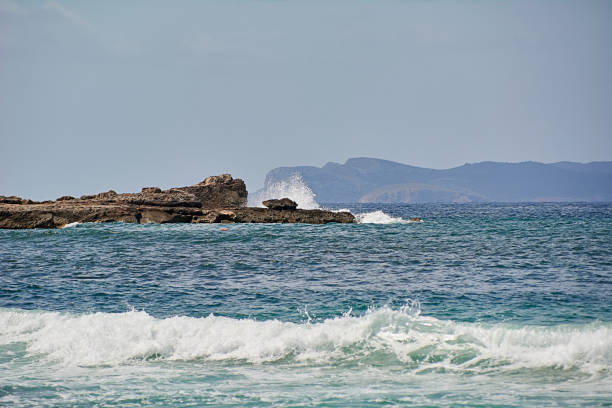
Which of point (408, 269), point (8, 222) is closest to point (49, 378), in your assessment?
point (408, 269)

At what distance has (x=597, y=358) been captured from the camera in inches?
396

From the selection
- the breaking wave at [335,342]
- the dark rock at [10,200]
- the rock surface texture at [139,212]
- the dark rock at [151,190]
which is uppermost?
the dark rock at [151,190]

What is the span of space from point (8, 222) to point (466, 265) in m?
35.3

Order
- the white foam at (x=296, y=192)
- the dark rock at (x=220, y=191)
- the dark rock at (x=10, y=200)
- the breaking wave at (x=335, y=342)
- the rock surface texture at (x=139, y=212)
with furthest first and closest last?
the white foam at (x=296, y=192) → the dark rock at (x=220, y=191) → the dark rock at (x=10, y=200) → the rock surface texture at (x=139, y=212) → the breaking wave at (x=335, y=342)

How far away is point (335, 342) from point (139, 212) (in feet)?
129

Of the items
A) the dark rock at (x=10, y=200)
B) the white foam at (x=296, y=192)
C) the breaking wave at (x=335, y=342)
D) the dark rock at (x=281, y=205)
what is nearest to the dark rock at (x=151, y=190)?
the dark rock at (x=281, y=205)

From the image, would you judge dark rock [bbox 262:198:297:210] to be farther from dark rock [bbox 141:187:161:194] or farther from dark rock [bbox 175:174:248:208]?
dark rock [bbox 141:187:161:194]

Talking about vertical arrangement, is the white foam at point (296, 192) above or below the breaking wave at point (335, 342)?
above

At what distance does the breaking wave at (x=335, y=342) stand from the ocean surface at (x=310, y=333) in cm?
3

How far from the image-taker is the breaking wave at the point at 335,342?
10266 mm

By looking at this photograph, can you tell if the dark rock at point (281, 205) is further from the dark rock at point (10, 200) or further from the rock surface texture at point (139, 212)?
the dark rock at point (10, 200)

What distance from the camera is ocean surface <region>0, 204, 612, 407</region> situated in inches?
359

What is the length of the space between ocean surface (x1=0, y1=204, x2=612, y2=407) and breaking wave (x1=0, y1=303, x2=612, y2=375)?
34mm

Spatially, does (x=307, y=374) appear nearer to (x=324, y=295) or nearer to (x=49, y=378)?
(x=49, y=378)
